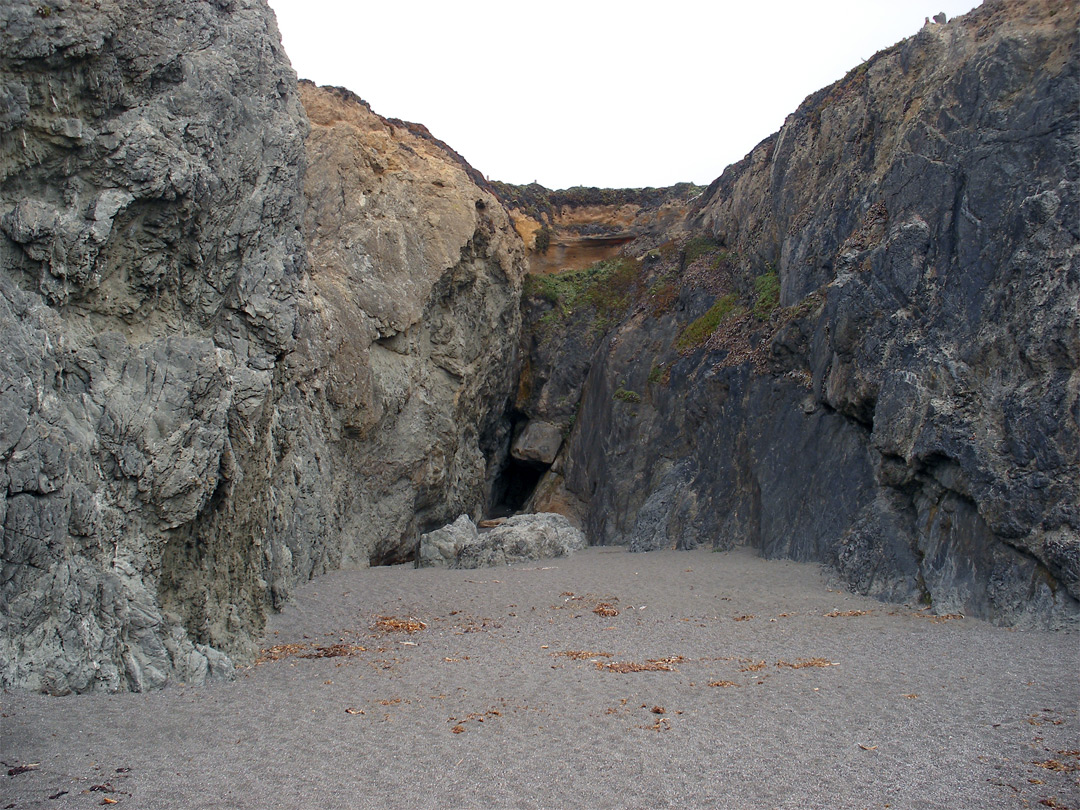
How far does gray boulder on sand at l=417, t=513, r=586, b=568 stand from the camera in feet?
68.5

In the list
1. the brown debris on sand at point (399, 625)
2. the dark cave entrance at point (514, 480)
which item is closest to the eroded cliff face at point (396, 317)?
the dark cave entrance at point (514, 480)

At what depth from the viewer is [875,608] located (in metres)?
13.9

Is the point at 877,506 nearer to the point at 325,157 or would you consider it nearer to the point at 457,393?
the point at 457,393

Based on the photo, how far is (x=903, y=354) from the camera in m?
16.0

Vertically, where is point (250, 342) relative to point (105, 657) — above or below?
above

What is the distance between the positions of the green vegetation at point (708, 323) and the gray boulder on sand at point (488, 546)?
831 cm

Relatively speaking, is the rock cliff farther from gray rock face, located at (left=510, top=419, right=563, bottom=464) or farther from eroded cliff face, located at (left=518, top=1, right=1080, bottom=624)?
gray rock face, located at (left=510, top=419, right=563, bottom=464)

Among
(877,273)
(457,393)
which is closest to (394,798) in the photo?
(877,273)

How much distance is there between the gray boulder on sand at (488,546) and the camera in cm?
2088

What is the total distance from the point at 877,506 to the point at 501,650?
8983mm

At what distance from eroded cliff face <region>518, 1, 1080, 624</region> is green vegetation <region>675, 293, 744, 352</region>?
10 cm

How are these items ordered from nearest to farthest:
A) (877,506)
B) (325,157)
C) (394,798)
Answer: (394,798) → (877,506) → (325,157)

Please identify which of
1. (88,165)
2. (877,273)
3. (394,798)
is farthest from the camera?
(877,273)

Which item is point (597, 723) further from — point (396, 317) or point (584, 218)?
point (584, 218)
